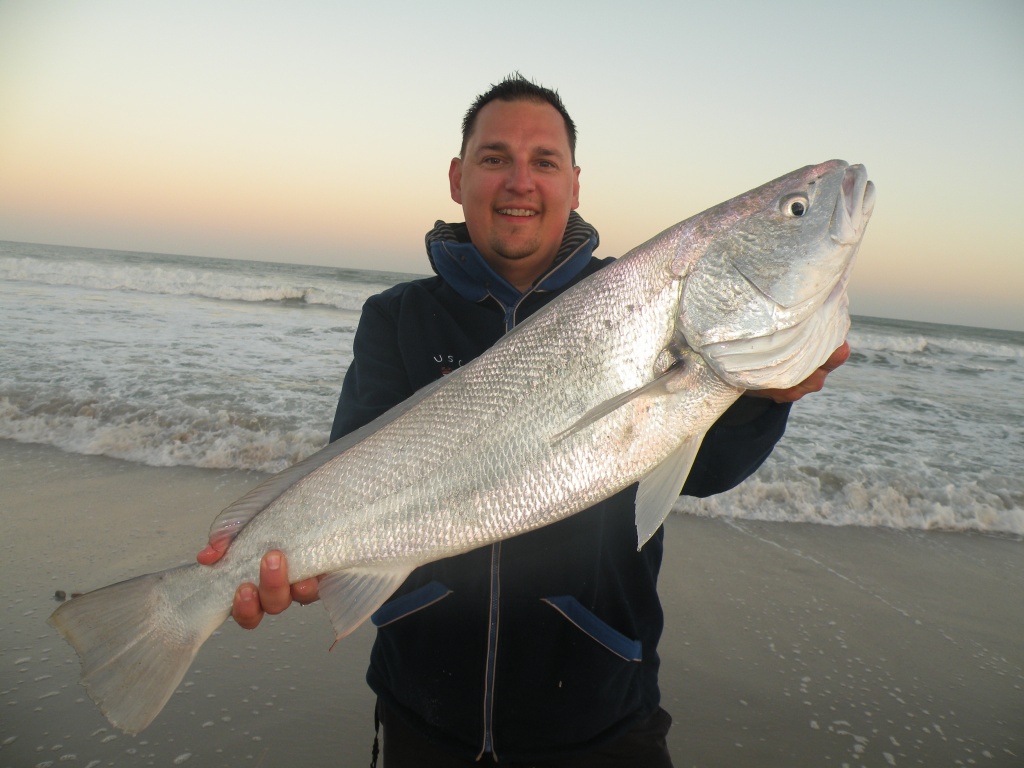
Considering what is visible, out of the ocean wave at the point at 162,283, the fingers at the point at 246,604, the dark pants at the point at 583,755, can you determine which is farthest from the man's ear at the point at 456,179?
the ocean wave at the point at 162,283

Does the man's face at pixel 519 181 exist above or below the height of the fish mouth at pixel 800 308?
above

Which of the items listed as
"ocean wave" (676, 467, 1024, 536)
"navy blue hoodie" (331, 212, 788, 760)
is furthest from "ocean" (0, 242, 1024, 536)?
"navy blue hoodie" (331, 212, 788, 760)

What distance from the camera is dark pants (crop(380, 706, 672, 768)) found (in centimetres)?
206

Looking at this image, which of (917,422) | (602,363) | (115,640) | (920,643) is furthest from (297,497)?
(917,422)

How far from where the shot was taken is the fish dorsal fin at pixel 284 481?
193 cm

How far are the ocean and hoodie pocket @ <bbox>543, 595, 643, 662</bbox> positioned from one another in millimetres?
3740

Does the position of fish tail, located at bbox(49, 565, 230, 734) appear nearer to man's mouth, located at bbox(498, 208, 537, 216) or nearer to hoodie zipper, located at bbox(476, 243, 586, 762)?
hoodie zipper, located at bbox(476, 243, 586, 762)

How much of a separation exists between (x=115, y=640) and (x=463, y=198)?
2179mm

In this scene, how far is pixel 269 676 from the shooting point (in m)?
3.22

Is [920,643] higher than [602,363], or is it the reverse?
[602,363]

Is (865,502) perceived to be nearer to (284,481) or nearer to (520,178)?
(520,178)

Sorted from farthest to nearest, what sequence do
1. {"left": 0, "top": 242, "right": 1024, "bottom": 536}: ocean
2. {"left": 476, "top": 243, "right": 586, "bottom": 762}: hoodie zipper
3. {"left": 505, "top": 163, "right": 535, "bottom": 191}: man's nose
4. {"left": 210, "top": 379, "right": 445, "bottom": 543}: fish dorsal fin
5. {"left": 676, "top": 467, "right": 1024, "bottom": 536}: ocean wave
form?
{"left": 0, "top": 242, "right": 1024, "bottom": 536}: ocean
{"left": 676, "top": 467, "right": 1024, "bottom": 536}: ocean wave
{"left": 505, "top": 163, "right": 535, "bottom": 191}: man's nose
{"left": 476, "top": 243, "right": 586, "bottom": 762}: hoodie zipper
{"left": 210, "top": 379, "right": 445, "bottom": 543}: fish dorsal fin

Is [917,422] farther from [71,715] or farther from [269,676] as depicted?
[71,715]

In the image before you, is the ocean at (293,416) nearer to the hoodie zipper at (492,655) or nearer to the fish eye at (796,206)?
the hoodie zipper at (492,655)
